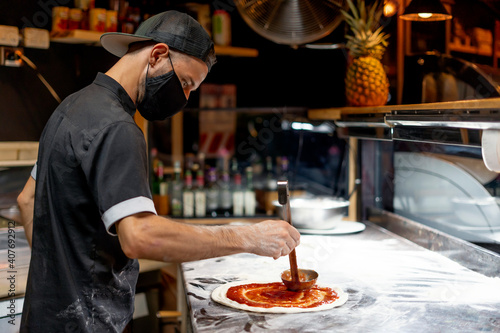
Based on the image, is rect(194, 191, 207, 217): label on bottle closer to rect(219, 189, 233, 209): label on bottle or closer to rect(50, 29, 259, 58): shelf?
rect(219, 189, 233, 209): label on bottle

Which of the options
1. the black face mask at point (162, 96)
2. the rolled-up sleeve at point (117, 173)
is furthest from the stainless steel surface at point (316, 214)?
the rolled-up sleeve at point (117, 173)

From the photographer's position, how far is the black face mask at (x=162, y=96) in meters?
1.71

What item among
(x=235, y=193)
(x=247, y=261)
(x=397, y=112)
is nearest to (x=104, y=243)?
(x=247, y=261)

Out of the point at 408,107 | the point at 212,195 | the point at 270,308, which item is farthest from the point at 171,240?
the point at 212,195

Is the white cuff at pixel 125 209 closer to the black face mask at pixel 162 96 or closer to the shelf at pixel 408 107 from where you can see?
the black face mask at pixel 162 96

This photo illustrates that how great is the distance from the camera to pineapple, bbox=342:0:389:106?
2721 mm

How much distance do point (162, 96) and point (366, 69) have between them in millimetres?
1380

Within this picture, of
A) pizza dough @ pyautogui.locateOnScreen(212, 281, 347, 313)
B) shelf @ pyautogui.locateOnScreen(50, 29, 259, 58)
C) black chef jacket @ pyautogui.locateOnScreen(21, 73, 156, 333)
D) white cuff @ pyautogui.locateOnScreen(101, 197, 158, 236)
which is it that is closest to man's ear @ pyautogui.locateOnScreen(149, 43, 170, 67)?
black chef jacket @ pyautogui.locateOnScreen(21, 73, 156, 333)

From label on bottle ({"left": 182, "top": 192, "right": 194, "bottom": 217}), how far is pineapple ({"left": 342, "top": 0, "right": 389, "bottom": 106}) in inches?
54.0

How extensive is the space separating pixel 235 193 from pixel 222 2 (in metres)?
1.52

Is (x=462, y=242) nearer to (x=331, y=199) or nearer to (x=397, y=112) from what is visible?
(x=397, y=112)

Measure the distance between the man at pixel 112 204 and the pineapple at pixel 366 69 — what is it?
46.3 inches

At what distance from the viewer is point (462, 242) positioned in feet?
7.55

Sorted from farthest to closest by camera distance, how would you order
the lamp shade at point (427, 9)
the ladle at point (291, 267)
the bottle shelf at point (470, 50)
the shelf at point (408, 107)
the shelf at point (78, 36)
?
the shelf at point (78, 36), the bottle shelf at point (470, 50), the lamp shade at point (427, 9), the ladle at point (291, 267), the shelf at point (408, 107)
